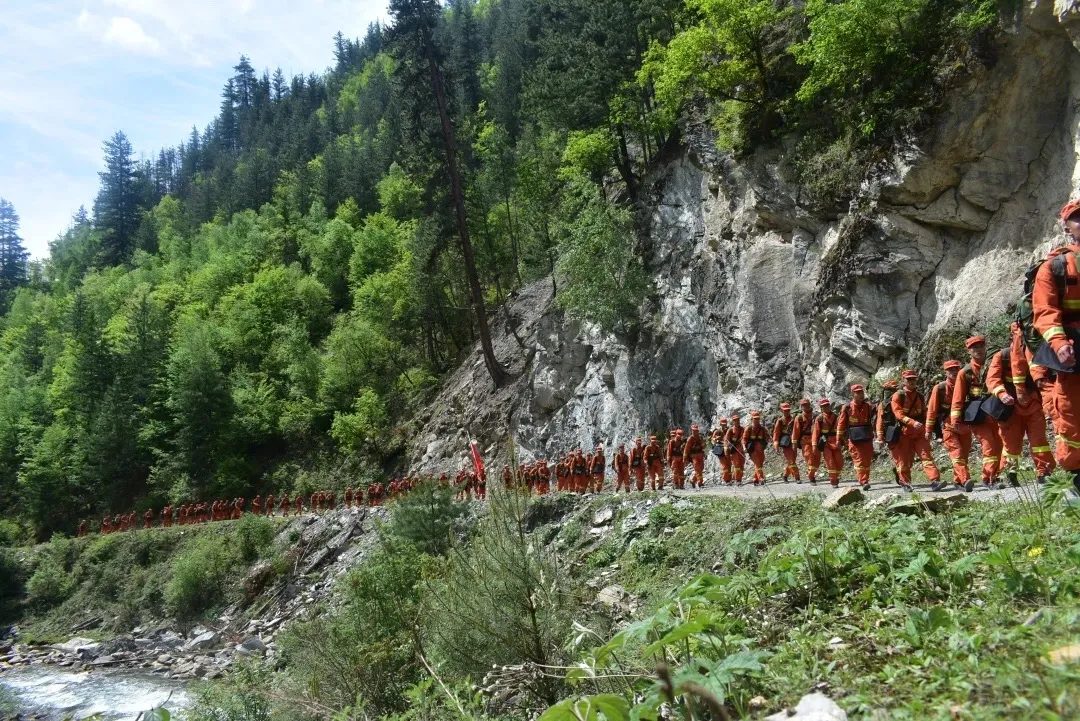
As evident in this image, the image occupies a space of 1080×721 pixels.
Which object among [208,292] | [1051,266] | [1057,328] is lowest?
[1057,328]

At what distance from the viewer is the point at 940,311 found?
1490 cm

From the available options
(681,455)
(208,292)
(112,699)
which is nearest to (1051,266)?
(681,455)

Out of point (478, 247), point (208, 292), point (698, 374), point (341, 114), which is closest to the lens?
point (698, 374)

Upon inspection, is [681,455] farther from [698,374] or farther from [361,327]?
[361,327]

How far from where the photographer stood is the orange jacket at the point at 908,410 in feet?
33.3

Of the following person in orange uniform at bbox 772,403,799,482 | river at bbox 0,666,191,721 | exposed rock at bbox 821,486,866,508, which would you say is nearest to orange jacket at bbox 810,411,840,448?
person in orange uniform at bbox 772,403,799,482

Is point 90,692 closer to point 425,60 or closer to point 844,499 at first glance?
point 844,499

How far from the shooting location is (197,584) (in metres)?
27.1

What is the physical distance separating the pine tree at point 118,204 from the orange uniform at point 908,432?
106 metres

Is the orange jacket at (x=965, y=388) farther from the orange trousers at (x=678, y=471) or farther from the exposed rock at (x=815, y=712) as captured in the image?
the orange trousers at (x=678, y=471)

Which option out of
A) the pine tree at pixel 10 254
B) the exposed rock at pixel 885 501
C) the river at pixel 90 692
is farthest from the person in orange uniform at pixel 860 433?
the pine tree at pixel 10 254

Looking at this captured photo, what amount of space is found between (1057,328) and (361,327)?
44.0 m

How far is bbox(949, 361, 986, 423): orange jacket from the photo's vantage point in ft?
28.0

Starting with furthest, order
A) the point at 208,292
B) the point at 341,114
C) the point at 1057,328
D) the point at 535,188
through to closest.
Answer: the point at 341,114
the point at 208,292
the point at 535,188
the point at 1057,328
